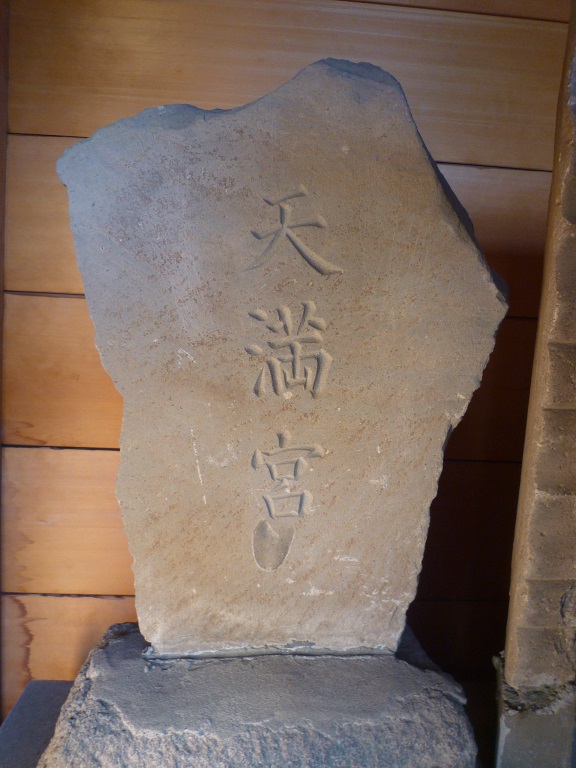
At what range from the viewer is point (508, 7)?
4.91 feet

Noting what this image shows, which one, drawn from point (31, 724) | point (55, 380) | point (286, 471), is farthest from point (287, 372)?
point (31, 724)

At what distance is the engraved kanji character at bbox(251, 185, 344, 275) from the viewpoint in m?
1.05

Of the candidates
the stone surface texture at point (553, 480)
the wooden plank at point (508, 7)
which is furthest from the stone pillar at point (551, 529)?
the wooden plank at point (508, 7)

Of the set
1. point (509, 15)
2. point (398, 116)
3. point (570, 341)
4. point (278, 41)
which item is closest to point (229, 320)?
point (398, 116)

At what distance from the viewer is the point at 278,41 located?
4.80 feet

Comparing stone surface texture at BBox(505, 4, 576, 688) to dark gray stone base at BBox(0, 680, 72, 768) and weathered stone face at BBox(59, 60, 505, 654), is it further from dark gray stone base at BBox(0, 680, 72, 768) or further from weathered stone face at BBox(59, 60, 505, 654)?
dark gray stone base at BBox(0, 680, 72, 768)

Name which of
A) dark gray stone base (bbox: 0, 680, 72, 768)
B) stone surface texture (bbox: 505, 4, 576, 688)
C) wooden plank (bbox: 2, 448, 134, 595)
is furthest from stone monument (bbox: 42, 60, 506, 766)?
wooden plank (bbox: 2, 448, 134, 595)

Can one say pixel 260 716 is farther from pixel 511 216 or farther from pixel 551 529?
pixel 511 216

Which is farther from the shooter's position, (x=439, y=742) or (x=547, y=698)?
(x=547, y=698)

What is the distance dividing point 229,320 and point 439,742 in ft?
2.65

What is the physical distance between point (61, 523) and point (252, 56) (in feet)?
3.96

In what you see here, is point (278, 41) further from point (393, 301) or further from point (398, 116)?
point (393, 301)

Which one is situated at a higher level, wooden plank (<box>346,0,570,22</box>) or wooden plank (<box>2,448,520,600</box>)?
wooden plank (<box>346,0,570,22</box>)

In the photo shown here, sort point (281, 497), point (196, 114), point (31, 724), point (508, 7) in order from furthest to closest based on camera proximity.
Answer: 1. point (508, 7)
2. point (31, 724)
3. point (281, 497)
4. point (196, 114)
